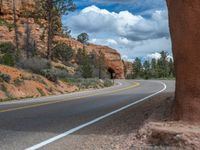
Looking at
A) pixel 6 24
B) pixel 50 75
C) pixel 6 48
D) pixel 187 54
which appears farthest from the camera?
pixel 6 24

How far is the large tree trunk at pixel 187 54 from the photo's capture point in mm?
8680

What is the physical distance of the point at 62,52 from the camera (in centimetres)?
8856

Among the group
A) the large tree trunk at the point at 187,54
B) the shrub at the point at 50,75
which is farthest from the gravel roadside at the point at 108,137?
the shrub at the point at 50,75

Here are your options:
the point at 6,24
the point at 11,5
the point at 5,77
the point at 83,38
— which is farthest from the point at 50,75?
the point at 83,38

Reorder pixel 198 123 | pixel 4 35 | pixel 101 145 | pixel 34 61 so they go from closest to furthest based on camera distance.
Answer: pixel 198 123 → pixel 101 145 → pixel 34 61 → pixel 4 35

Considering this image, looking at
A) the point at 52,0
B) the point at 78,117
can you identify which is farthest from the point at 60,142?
the point at 52,0

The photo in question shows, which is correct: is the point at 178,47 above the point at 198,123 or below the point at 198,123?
above

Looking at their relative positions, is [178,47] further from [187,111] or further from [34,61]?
[34,61]

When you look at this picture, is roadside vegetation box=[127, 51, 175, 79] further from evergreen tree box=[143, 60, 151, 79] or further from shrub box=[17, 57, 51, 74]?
shrub box=[17, 57, 51, 74]

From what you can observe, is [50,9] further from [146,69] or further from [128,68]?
[128,68]

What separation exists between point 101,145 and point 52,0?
45802 mm

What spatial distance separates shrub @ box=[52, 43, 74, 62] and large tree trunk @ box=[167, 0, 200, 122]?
76.0 metres

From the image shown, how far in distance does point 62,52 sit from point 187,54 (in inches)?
3163

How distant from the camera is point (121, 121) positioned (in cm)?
1324
